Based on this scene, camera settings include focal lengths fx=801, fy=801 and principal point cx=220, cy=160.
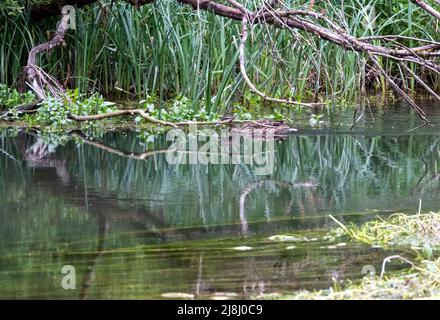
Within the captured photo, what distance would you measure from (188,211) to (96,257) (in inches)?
35.9

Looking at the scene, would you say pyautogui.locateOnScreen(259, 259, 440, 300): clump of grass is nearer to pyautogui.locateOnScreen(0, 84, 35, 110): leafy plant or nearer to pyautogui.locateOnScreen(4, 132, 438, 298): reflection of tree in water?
pyautogui.locateOnScreen(4, 132, 438, 298): reflection of tree in water

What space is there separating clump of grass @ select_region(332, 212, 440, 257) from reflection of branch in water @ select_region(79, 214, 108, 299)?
100cm

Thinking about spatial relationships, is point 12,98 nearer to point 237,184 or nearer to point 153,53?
point 153,53

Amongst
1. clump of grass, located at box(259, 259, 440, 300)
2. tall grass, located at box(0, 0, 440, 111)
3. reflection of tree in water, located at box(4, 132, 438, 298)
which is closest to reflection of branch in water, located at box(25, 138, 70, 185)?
reflection of tree in water, located at box(4, 132, 438, 298)

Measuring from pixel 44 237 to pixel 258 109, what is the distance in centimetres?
523

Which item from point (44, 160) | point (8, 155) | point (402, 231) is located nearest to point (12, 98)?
point (8, 155)

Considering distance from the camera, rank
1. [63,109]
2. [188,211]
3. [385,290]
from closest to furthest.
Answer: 1. [385,290]
2. [188,211]
3. [63,109]

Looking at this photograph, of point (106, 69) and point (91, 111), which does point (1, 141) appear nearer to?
point (91, 111)

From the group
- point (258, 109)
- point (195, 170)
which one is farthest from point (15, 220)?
point (258, 109)

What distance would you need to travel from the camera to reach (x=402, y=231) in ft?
10.9

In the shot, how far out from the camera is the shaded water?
277 centimetres

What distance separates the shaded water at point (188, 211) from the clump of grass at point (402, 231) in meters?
0.10

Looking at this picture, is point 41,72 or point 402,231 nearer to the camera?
point 402,231

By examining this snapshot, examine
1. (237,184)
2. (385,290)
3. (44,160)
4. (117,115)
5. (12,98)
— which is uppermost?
(12,98)
